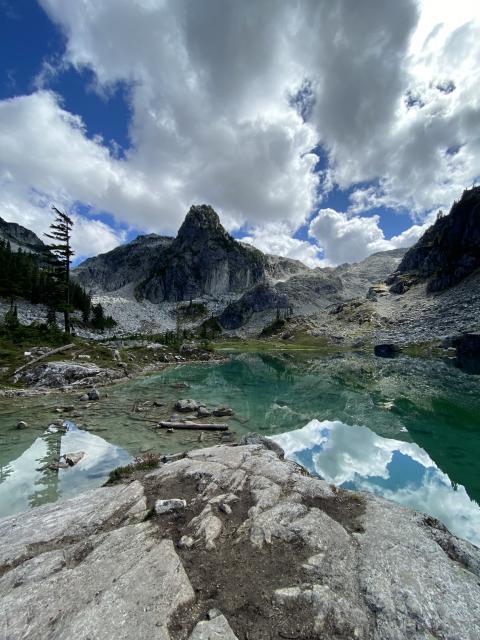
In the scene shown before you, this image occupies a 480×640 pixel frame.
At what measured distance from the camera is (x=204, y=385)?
45406 mm

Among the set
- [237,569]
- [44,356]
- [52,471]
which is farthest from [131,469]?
[44,356]

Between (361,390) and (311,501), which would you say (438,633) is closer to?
(311,501)

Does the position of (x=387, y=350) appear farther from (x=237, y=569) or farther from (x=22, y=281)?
(x=22, y=281)

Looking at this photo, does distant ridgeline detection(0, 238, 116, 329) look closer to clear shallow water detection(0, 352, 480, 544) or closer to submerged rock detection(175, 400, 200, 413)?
clear shallow water detection(0, 352, 480, 544)

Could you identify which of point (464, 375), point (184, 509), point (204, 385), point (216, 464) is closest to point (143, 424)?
point (216, 464)

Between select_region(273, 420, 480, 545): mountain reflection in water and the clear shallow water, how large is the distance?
0.07 m

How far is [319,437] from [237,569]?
18748 mm

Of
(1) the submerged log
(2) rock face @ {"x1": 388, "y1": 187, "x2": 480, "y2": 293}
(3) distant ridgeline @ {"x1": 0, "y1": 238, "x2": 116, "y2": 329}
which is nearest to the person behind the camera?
(1) the submerged log

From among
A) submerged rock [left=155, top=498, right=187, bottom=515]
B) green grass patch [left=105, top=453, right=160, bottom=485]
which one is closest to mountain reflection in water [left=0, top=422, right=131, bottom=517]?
green grass patch [left=105, top=453, right=160, bottom=485]

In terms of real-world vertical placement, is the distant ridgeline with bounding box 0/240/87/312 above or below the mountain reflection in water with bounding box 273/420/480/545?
above

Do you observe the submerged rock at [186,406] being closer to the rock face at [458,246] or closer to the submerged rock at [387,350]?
the submerged rock at [387,350]

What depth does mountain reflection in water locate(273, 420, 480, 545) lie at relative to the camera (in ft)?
47.4

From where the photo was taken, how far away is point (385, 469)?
18609 millimetres

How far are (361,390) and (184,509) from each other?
134 ft
